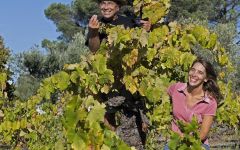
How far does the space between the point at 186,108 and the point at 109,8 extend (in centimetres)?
101

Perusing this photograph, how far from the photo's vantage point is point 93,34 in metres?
4.43

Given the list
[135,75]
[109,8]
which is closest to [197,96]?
[135,75]

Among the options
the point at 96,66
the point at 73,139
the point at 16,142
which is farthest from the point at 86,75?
the point at 16,142

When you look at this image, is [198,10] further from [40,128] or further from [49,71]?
[40,128]

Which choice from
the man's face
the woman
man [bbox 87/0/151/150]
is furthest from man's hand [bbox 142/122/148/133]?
the man's face

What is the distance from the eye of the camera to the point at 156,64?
5055 millimetres

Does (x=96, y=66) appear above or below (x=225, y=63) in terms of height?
below

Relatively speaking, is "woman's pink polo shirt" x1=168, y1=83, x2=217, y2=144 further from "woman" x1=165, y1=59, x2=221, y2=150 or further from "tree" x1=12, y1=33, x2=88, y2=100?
"tree" x1=12, y1=33, x2=88, y2=100

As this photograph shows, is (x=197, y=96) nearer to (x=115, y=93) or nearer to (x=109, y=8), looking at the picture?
(x=115, y=93)

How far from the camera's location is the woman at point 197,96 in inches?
168

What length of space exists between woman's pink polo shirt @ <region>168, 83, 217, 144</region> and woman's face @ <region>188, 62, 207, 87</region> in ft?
0.36

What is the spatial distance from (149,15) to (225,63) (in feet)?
2.95

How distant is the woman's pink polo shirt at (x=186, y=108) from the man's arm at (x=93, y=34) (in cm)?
72

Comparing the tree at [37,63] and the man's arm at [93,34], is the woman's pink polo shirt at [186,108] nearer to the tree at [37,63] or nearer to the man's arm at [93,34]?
the man's arm at [93,34]
